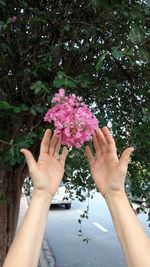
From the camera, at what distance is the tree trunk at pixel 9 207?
354cm

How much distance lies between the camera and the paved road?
8.69 metres

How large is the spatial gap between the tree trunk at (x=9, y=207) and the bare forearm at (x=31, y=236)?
1.81 m

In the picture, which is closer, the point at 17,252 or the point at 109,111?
the point at 17,252

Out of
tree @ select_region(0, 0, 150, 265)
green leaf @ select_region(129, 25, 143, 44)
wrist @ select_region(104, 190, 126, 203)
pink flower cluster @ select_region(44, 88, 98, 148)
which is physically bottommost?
wrist @ select_region(104, 190, 126, 203)

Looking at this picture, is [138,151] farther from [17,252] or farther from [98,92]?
[17,252]

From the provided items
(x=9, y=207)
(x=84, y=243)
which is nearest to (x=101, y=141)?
(x=9, y=207)

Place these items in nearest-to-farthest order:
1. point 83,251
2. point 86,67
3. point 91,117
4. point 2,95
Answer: point 91,117
point 2,95
point 86,67
point 83,251

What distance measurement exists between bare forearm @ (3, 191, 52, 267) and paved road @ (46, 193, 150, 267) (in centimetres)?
691

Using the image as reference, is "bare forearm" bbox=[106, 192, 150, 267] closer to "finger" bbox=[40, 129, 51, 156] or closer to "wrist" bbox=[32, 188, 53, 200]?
"wrist" bbox=[32, 188, 53, 200]

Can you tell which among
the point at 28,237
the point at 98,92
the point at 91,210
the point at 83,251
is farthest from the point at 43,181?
the point at 91,210

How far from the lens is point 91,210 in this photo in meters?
16.1

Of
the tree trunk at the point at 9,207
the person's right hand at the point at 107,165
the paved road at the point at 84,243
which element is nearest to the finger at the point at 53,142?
the person's right hand at the point at 107,165

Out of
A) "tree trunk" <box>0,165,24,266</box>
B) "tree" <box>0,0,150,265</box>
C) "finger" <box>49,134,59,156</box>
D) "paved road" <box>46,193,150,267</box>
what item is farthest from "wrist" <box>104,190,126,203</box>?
"paved road" <box>46,193,150,267</box>

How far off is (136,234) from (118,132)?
210 cm
